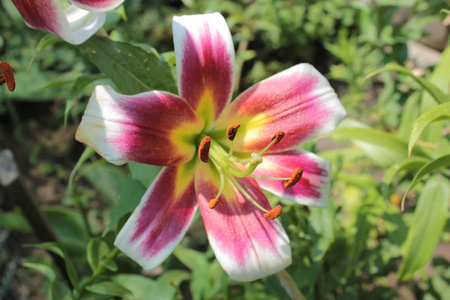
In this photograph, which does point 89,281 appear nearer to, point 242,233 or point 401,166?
point 242,233

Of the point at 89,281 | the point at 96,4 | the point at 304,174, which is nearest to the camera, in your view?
the point at 96,4

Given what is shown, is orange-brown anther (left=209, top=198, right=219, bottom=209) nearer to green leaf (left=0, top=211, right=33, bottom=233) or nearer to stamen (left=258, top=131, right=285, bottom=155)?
stamen (left=258, top=131, right=285, bottom=155)

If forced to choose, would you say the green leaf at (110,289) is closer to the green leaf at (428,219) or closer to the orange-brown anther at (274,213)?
the orange-brown anther at (274,213)

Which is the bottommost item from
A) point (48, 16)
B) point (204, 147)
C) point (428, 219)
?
point (428, 219)

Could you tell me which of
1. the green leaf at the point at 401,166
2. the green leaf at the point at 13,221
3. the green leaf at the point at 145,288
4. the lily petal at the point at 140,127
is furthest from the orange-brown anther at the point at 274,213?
the green leaf at the point at 13,221

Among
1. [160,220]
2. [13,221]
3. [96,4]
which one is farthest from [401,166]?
[13,221]
